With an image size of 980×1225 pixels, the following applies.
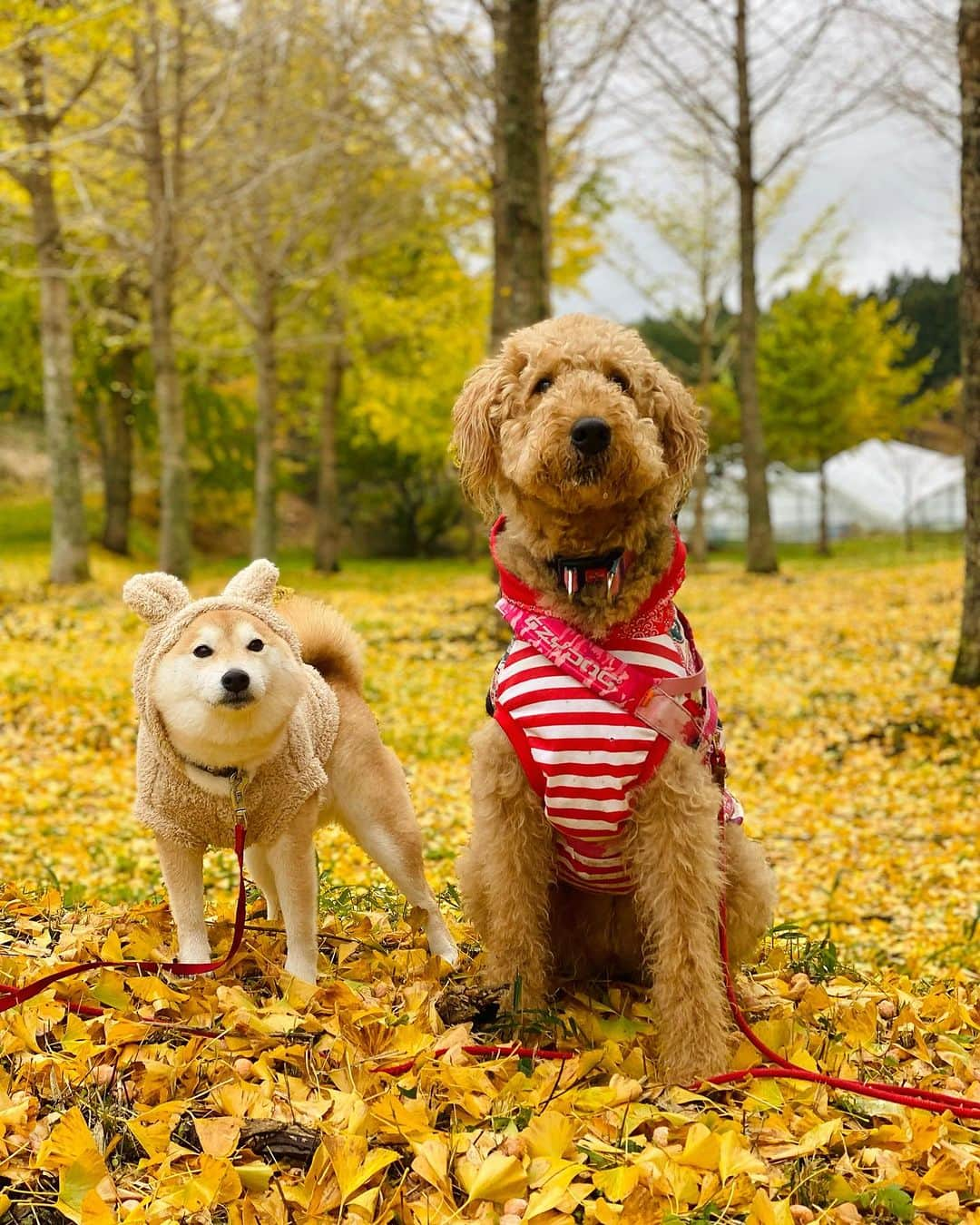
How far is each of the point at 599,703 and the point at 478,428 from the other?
722 millimetres

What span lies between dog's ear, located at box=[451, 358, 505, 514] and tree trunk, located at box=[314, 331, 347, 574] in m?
16.9

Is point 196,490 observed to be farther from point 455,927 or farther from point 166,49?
point 455,927

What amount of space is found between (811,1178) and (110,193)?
15505mm

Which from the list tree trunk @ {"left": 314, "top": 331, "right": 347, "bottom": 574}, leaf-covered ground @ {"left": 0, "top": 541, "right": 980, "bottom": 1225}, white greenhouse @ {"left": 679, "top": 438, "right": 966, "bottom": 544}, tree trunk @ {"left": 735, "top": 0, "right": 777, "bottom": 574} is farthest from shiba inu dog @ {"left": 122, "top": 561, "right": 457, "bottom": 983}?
white greenhouse @ {"left": 679, "top": 438, "right": 966, "bottom": 544}

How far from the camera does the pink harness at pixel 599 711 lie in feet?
7.75

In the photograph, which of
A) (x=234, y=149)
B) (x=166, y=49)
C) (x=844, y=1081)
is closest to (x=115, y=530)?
(x=234, y=149)

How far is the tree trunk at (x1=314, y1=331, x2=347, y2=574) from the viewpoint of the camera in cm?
1945

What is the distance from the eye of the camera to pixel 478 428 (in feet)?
8.21

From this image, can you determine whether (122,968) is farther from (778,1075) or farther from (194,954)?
(778,1075)

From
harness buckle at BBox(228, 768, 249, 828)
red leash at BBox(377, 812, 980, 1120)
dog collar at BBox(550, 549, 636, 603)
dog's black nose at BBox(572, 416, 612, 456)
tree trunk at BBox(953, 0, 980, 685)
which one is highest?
tree trunk at BBox(953, 0, 980, 685)

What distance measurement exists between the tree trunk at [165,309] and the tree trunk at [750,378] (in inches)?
330

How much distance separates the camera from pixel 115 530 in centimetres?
1962

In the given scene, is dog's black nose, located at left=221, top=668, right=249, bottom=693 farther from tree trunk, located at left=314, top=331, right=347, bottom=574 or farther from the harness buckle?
tree trunk, located at left=314, top=331, right=347, bottom=574

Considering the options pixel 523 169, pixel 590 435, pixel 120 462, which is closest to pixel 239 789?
pixel 590 435
